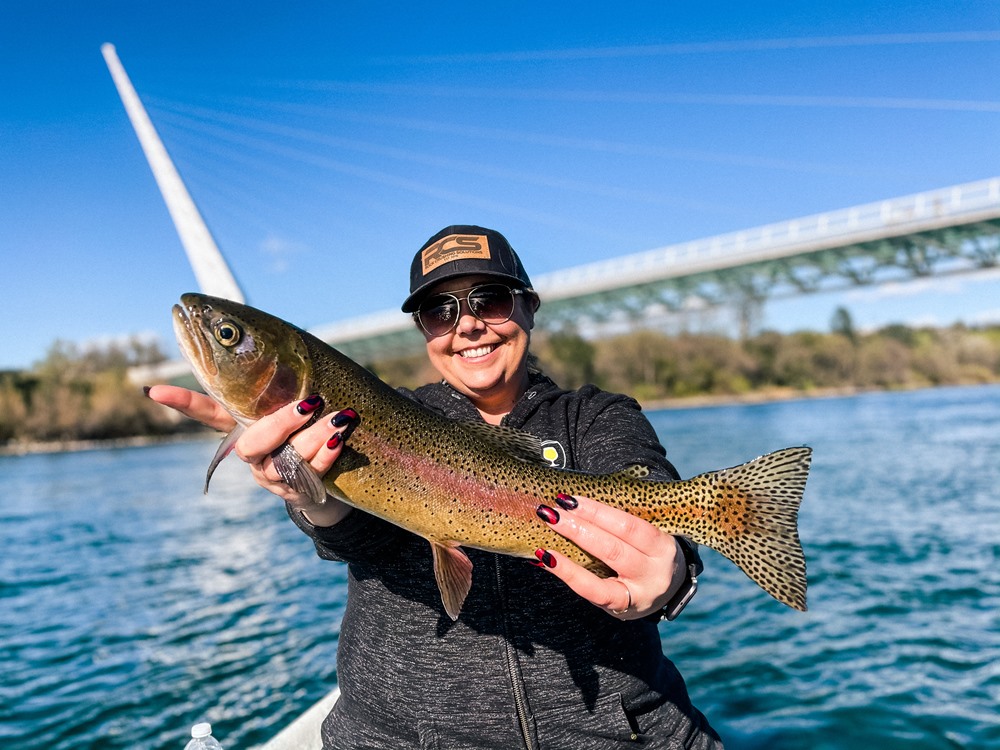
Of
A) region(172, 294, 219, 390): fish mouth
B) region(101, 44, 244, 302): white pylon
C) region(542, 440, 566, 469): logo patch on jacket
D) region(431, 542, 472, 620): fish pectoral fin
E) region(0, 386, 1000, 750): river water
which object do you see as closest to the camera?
region(172, 294, 219, 390): fish mouth

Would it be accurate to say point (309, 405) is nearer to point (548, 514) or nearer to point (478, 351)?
point (548, 514)

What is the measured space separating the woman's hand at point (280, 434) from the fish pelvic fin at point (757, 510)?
49.7 inches

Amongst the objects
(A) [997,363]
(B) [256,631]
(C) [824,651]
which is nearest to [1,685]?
(B) [256,631]

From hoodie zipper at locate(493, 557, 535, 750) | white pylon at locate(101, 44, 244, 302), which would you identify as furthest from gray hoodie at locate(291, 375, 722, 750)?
white pylon at locate(101, 44, 244, 302)

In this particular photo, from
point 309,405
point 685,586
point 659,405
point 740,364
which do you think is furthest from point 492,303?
point 740,364

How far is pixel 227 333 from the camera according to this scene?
2406 millimetres

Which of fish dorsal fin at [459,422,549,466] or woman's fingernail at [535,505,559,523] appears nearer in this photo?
woman's fingernail at [535,505,559,523]

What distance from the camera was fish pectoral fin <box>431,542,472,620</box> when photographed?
250 centimetres

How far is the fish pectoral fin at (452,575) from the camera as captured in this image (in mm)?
2502

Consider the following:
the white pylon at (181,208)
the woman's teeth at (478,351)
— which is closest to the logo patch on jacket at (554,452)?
the woman's teeth at (478,351)

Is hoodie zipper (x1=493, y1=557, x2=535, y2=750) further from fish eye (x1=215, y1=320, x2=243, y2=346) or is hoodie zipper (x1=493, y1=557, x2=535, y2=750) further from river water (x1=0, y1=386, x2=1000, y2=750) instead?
river water (x1=0, y1=386, x2=1000, y2=750)

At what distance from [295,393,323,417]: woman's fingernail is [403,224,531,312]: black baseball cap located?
2.72 feet

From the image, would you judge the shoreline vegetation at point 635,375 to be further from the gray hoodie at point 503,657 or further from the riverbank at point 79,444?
the gray hoodie at point 503,657

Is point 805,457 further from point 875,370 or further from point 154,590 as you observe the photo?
point 875,370
